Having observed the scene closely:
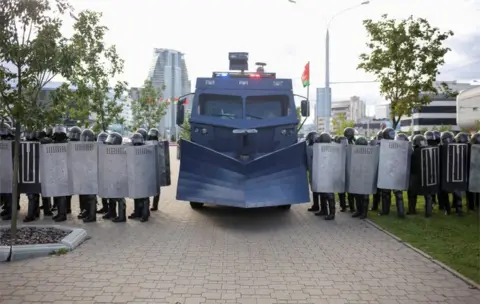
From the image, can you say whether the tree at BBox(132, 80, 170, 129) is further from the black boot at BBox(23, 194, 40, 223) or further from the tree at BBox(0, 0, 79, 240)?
the tree at BBox(0, 0, 79, 240)

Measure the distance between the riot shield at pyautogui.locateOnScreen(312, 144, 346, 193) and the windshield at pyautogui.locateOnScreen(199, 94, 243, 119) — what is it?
214 centimetres

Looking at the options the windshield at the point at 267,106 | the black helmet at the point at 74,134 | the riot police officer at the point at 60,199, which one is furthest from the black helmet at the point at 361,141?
the riot police officer at the point at 60,199

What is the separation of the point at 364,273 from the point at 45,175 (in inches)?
269

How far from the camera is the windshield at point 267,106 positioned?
1030cm

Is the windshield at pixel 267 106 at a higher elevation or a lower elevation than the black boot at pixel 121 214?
higher

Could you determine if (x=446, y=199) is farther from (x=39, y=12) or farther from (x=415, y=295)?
(x=39, y=12)

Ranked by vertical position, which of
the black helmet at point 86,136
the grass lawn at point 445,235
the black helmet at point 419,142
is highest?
the black helmet at point 86,136

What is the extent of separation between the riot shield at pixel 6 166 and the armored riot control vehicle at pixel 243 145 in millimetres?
3844

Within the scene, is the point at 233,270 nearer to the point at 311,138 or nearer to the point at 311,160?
the point at 311,160

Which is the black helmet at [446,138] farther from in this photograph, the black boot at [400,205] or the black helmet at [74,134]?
the black helmet at [74,134]

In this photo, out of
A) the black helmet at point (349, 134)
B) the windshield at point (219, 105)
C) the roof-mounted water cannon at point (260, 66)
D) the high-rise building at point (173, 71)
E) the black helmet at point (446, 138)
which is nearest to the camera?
the windshield at point (219, 105)

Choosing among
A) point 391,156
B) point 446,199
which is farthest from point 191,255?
point 446,199

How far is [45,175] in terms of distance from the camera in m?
9.12

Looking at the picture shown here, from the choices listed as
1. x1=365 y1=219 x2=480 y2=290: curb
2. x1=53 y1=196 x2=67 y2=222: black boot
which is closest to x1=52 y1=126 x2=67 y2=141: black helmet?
x1=53 y1=196 x2=67 y2=222: black boot
